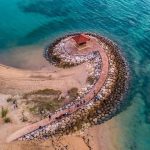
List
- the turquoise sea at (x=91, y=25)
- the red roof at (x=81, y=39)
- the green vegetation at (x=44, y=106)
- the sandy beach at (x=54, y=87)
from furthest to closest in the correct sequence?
the red roof at (x=81, y=39), the turquoise sea at (x=91, y=25), the green vegetation at (x=44, y=106), the sandy beach at (x=54, y=87)

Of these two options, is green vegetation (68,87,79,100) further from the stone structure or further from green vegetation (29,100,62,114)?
green vegetation (29,100,62,114)

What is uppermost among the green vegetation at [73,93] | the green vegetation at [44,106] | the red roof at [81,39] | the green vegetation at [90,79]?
the red roof at [81,39]

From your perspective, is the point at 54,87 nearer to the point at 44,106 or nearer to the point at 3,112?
the point at 44,106

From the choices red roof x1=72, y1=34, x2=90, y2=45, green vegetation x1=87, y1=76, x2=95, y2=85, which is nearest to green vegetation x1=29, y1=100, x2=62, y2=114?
green vegetation x1=87, y1=76, x2=95, y2=85

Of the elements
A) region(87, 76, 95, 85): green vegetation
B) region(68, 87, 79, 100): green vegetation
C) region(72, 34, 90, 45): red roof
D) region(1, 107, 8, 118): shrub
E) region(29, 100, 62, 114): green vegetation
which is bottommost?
region(1, 107, 8, 118): shrub

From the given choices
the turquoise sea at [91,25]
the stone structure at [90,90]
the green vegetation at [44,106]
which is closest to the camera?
the stone structure at [90,90]

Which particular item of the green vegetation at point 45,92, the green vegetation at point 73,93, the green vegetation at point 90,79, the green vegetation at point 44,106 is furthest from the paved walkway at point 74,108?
the green vegetation at point 45,92

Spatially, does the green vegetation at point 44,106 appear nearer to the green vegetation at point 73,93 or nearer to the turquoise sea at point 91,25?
the green vegetation at point 73,93

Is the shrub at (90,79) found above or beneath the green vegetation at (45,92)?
above

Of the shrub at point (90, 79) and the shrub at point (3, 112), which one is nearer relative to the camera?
the shrub at point (3, 112)
